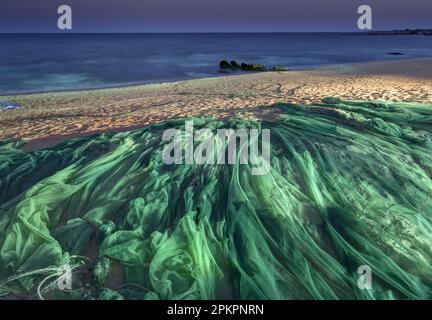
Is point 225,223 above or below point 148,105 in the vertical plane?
below

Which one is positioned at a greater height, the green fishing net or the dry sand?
the dry sand

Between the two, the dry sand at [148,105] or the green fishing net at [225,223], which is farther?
the dry sand at [148,105]

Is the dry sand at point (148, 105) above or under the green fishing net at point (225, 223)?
above

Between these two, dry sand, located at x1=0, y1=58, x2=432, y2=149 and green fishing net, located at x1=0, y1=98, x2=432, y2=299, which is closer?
green fishing net, located at x1=0, y1=98, x2=432, y2=299

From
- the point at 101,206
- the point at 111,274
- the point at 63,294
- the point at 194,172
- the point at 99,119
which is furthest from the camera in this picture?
the point at 99,119

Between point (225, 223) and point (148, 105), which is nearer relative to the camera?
point (225, 223)

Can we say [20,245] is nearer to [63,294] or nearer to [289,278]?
[63,294]
